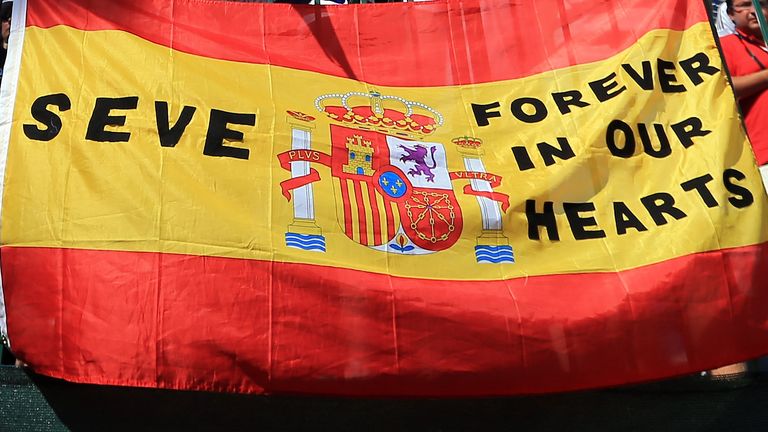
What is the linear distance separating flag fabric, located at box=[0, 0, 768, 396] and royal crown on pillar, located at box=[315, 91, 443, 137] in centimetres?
2

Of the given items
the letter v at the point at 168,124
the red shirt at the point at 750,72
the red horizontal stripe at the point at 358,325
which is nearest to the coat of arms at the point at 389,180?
the red horizontal stripe at the point at 358,325

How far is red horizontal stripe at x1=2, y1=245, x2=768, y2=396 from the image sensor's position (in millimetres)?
4586

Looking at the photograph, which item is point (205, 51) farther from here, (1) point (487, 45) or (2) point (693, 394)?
(2) point (693, 394)

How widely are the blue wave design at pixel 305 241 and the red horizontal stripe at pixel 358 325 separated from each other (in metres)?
0.16

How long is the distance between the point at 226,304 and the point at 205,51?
6.04 feet

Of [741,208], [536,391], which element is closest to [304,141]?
[536,391]

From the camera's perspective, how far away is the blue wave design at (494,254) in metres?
5.20

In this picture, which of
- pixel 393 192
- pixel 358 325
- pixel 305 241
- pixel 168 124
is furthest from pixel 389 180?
pixel 168 124

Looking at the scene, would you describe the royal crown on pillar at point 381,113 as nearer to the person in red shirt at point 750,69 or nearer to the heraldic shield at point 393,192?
the heraldic shield at point 393,192

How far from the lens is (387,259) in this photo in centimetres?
508

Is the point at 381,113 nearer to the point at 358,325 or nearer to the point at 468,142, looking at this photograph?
the point at 468,142

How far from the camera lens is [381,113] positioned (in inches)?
232

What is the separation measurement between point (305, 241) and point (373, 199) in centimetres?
49

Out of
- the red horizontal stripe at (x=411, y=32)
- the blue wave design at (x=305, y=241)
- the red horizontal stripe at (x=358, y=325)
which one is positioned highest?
the red horizontal stripe at (x=411, y=32)
